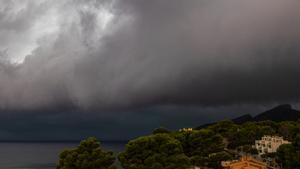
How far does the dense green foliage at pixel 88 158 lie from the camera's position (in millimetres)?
57469

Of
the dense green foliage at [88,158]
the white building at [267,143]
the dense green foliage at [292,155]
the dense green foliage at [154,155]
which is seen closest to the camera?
the dense green foliage at [154,155]

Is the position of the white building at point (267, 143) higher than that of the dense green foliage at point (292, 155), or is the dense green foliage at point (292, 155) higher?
the white building at point (267, 143)

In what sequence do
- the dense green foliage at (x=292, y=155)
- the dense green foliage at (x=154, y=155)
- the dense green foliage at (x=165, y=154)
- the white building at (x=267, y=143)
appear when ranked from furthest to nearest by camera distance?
the white building at (x=267, y=143), the dense green foliage at (x=292, y=155), the dense green foliage at (x=165, y=154), the dense green foliage at (x=154, y=155)

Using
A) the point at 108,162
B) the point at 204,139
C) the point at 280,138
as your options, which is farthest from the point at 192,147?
the point at 280,138

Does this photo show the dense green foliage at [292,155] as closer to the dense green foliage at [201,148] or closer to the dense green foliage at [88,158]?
the dense green foliage at [201,148]

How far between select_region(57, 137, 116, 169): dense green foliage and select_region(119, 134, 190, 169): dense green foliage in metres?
2.36

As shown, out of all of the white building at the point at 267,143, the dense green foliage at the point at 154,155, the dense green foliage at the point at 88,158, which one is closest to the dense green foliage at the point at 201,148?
the dense green foliage at the point at 154,155

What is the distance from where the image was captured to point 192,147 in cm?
6938

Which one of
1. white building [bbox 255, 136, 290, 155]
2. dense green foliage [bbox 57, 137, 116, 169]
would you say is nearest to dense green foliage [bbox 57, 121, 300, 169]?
dense green foliage [bbox 57, 137, 116, 169]

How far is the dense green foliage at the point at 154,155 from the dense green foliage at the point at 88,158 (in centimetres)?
236

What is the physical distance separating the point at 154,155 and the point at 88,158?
9.26 meters

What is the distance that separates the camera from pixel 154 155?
56.5 meters

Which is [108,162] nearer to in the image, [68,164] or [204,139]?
[68,164]

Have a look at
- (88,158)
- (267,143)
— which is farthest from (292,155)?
(267,143)
